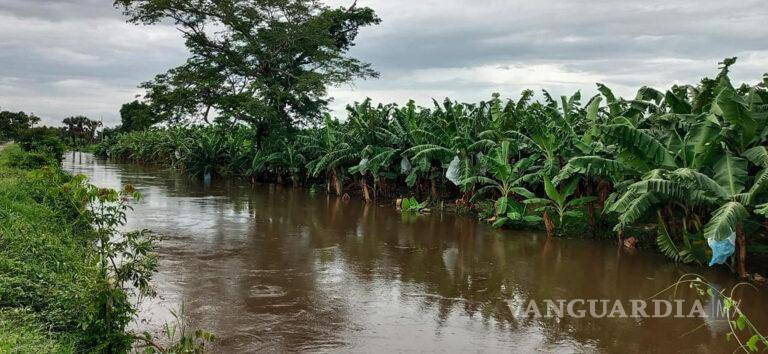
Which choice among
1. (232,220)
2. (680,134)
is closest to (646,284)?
(680,134)

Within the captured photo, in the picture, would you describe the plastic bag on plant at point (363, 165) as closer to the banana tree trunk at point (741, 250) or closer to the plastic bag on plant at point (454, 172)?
the plastic bag on plant at point (454, 172)

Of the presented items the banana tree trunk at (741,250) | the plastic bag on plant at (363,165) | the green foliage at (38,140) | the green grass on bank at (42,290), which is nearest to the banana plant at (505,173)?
the banana tree trunk at (741,250)

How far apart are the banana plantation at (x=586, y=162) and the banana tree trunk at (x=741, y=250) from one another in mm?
18

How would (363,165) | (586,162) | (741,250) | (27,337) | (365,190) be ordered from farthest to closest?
(365,190) < (363,165) < (586,162) < (741,250) < (27,337)

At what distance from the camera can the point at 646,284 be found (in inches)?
340

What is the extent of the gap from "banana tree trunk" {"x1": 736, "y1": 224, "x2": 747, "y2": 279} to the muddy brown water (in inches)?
10.8

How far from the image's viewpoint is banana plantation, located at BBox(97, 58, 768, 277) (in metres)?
8.50

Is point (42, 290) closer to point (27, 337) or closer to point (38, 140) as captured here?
point (27, 337)

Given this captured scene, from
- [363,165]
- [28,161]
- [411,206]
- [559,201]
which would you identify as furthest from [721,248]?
[28,161]

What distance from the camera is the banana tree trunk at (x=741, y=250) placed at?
847cm

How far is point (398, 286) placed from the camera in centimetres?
813

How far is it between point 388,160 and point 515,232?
16.7ft

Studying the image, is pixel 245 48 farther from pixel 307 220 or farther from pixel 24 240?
pixel 24 240

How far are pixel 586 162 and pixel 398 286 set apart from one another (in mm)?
4185
